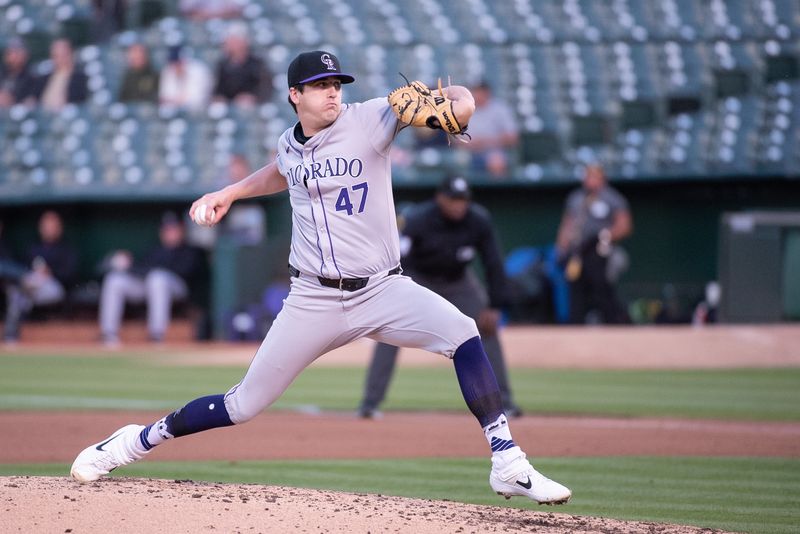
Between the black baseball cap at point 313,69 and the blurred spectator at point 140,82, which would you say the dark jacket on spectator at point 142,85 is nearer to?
the blurred spectator at point 140,82

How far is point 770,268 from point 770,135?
10.5 feet

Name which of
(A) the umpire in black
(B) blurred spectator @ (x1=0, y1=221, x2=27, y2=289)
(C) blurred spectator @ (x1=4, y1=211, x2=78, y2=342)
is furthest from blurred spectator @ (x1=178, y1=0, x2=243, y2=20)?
(A) the umpire in black

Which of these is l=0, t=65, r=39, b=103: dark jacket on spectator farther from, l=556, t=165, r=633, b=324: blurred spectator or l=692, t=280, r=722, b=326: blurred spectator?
l=692, t=280, r=722, b=326: blurred spectator

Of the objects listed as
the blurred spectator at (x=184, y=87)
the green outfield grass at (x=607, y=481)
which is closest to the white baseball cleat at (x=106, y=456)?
the green outfield grass at (x=607, y=481)

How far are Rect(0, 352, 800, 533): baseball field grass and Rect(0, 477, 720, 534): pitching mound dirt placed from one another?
63 cm

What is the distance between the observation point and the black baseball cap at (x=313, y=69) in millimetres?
4875

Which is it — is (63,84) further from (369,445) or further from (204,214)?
(204,214)

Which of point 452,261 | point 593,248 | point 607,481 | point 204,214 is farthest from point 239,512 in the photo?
point 593,248

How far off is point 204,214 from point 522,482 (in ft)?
5.24

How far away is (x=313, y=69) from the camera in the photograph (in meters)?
4.89

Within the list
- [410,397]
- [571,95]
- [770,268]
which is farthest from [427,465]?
[571,95]

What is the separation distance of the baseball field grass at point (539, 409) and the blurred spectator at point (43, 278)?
1.32 meters

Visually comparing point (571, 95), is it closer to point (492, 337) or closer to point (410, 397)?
point (410, 397)

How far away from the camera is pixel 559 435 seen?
26.5 feet
